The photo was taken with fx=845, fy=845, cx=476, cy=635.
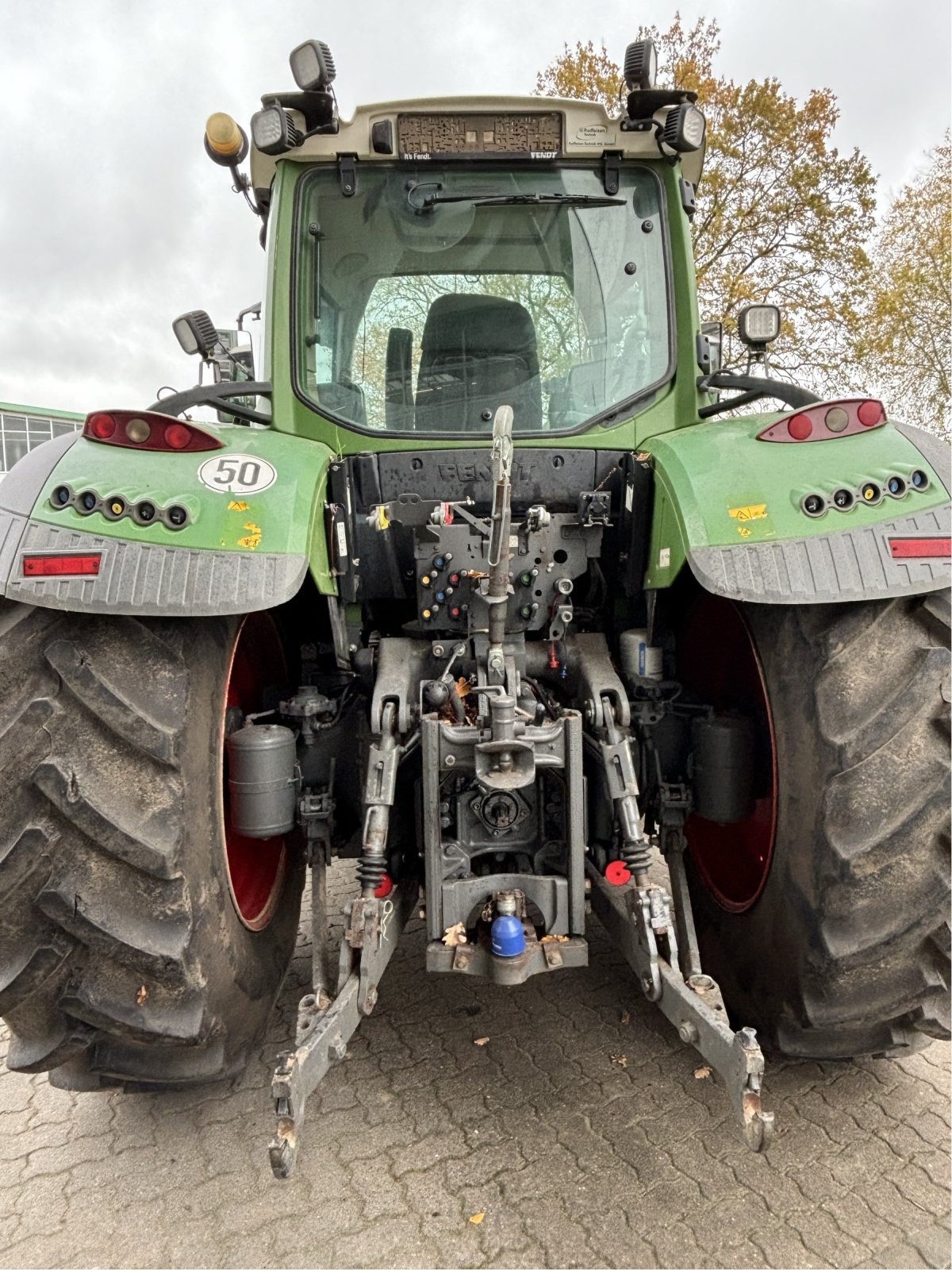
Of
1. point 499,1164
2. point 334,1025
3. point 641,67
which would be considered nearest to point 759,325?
point 641,67

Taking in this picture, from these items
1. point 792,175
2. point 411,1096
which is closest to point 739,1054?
point 411,1096

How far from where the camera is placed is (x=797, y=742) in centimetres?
199

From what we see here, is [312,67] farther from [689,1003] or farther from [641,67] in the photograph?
[689,1003]

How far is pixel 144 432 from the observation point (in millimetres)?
2082

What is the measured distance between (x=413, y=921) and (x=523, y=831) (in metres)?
1.55

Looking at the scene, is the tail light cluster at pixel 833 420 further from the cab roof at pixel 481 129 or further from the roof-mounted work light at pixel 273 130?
the roof-mounted work light at pixel 273 130

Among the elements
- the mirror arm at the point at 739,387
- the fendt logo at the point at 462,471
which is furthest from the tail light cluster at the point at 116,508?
the mirror arm at the point at 739,387

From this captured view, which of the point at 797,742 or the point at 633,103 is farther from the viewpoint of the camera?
the point at 633,103

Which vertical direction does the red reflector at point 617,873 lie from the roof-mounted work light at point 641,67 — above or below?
below

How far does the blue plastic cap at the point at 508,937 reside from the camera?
2010mm

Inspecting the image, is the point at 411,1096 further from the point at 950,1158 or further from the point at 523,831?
the point at 950,1158

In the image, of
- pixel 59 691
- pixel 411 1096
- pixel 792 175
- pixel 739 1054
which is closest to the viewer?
pixel 739 1054

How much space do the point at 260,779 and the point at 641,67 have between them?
2535 mm

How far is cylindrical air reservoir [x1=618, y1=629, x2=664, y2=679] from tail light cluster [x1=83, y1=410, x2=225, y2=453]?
1280 mm
